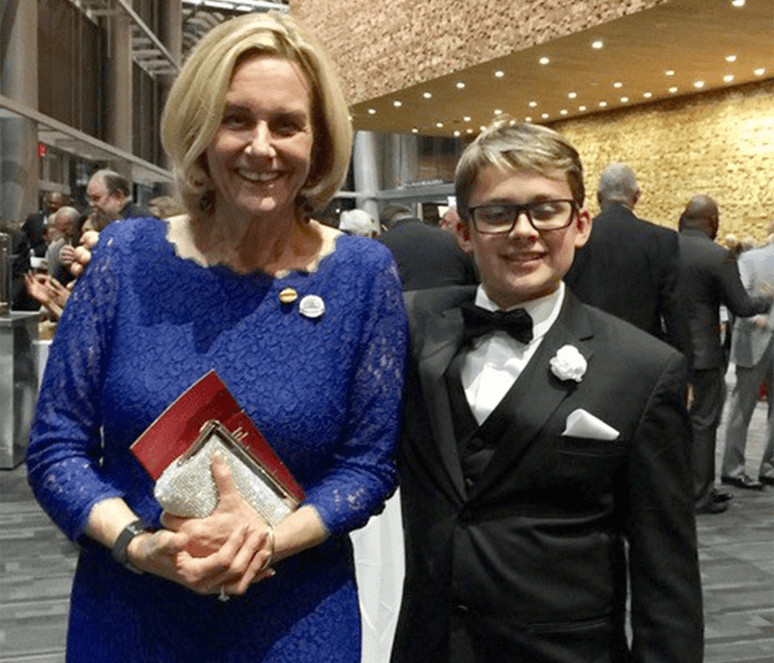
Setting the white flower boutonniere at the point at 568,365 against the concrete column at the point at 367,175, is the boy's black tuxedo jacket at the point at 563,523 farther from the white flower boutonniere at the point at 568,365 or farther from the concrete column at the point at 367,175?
the concrete column at the point at 367,175

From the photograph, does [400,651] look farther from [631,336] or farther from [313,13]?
[313,13]

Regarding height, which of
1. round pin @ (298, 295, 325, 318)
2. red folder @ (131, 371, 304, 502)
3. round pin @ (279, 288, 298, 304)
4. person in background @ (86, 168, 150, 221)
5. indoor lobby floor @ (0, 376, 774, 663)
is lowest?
indoor lobby floor @ (0, 376, 774, 663)

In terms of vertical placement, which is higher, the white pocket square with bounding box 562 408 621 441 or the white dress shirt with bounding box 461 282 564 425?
the white dress shirt with bounding box 461 282 564 425

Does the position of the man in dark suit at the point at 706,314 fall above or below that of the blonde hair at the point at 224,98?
below

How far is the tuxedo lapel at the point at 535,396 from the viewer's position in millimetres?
1736

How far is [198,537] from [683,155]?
17.3 meters

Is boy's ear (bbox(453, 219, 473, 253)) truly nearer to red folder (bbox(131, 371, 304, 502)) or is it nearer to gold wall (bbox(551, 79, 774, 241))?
red folder (bbox(131, 371, 304, 502))

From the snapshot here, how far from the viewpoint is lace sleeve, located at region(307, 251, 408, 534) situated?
4.90 feet

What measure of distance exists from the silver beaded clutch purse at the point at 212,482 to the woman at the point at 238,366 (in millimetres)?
34

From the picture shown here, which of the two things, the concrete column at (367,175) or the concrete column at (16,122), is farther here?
the concrete column at (367,175)

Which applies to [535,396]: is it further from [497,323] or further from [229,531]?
[229,531]

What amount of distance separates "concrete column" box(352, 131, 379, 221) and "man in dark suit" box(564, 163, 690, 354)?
29.2 meters

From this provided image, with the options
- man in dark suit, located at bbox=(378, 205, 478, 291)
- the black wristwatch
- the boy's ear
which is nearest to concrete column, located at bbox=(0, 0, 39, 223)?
man in dark suit, located at bbox=(378, 205, 478, 291)

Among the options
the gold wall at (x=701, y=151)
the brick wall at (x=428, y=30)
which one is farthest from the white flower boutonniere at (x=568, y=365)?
the gold wall at (x=701, y=151)
